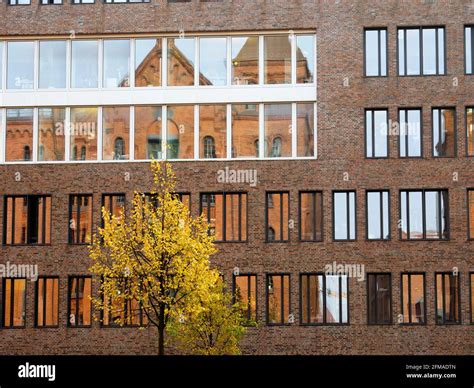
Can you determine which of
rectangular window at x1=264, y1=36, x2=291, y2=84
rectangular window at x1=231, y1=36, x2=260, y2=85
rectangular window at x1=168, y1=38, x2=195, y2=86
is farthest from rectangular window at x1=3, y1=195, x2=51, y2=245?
rectangular window at x1=264, y1=36, x2=291, y2=84

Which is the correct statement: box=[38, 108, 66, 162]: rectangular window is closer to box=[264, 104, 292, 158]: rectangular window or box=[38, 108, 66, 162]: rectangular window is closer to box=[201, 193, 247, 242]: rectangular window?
box=[201, 193, 247, 242]: rectangular window

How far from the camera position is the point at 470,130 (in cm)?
5181

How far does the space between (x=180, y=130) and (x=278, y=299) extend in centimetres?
1010

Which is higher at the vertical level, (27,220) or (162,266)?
(27,220)

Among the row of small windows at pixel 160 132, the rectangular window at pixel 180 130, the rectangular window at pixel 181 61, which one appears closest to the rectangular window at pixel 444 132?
the row of small windows at pixel 160 132

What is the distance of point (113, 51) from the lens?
174 feet

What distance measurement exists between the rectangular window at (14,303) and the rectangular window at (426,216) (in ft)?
64.9

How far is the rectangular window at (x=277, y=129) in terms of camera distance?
51938 millimetres

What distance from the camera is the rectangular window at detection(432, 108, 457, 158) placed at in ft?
170

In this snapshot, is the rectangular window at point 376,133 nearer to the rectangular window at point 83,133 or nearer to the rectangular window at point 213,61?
the rectangular window at point 213,61

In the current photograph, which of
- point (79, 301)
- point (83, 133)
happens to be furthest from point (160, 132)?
point (79, 301)

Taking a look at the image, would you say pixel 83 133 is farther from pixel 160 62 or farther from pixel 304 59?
pixel 304 59
